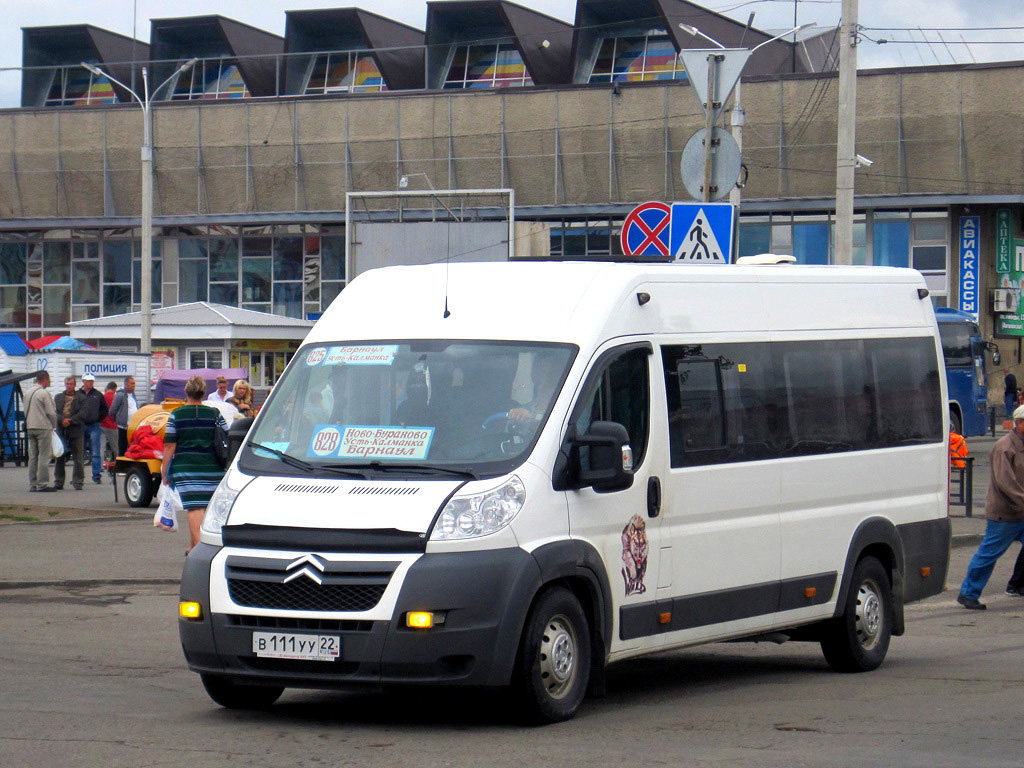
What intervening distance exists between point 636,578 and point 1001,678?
2.71 metres

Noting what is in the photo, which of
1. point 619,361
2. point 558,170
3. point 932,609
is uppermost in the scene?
point 558,170

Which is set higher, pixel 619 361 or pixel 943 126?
pixel 943 126

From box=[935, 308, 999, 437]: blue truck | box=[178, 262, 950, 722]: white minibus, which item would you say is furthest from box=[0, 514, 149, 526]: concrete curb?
box=[935, 308, 999, 437]: blue truck

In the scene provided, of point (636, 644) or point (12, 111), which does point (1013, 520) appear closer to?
point (636, 644)

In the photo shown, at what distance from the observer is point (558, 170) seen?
49.8m

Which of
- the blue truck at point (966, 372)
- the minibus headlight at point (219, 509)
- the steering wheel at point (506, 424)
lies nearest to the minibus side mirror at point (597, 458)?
the steering wheel at point (506, 424)

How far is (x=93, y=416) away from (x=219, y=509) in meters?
19.0

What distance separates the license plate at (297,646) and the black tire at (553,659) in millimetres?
821

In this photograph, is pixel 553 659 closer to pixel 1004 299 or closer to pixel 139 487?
pixel 139 487

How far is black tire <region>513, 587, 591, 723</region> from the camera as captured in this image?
6.80 m

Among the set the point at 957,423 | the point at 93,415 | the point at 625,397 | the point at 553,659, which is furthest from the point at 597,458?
the point at 957,423

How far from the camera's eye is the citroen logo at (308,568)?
6633mm

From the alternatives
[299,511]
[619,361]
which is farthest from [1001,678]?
[299,511]

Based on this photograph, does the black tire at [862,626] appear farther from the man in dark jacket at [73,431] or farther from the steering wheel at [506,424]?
the man in dark jacket at [73,431]
